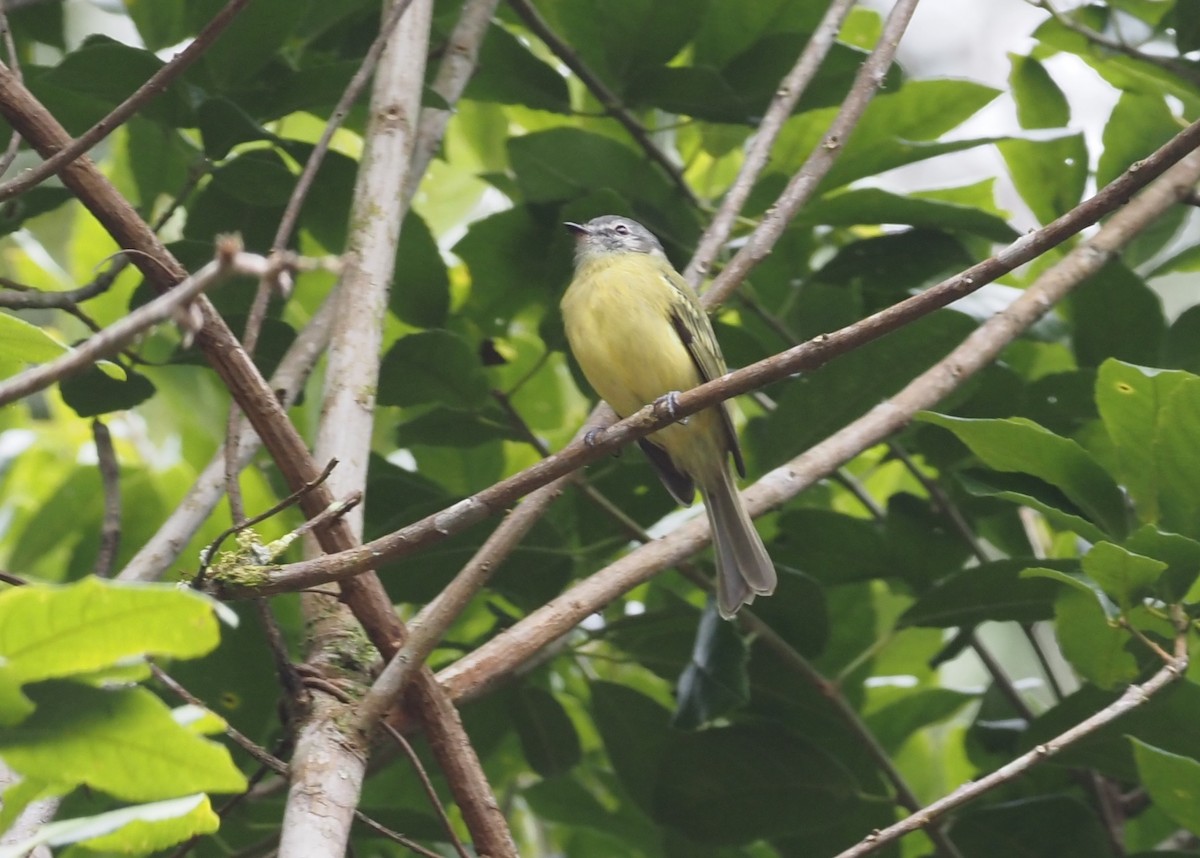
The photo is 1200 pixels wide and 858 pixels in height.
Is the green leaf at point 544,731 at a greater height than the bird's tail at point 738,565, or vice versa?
the bird's tail at point 738,565

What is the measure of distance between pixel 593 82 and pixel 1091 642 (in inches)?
67.8

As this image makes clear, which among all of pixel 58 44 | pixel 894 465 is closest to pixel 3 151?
pixel 58 44

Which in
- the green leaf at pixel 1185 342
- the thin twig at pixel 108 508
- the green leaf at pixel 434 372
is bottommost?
the thin twig at pixel 108 508

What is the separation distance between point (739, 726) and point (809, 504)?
27.2 inches

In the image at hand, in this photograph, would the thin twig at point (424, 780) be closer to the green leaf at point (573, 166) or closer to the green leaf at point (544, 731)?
the green leaf at point (544, 731)

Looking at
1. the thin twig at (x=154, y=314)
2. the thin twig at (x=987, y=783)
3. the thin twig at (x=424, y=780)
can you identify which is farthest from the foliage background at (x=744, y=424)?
the thin twig at (x=154, y=314)

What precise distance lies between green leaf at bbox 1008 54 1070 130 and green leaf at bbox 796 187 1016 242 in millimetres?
483

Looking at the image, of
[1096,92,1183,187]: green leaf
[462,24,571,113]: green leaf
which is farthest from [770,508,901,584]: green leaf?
[462,24,571,113]: green leaf

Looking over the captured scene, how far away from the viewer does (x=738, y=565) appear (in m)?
2.81

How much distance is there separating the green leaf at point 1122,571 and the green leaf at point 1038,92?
5.16ft

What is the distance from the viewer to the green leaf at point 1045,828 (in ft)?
9.12

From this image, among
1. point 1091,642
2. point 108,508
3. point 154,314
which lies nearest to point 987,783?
point 1091,642

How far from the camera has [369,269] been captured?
2449 mm

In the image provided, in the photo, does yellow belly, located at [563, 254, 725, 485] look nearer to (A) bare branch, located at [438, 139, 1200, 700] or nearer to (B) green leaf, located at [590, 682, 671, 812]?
(B) green leaf, located at [590, 682, 671, 812]
